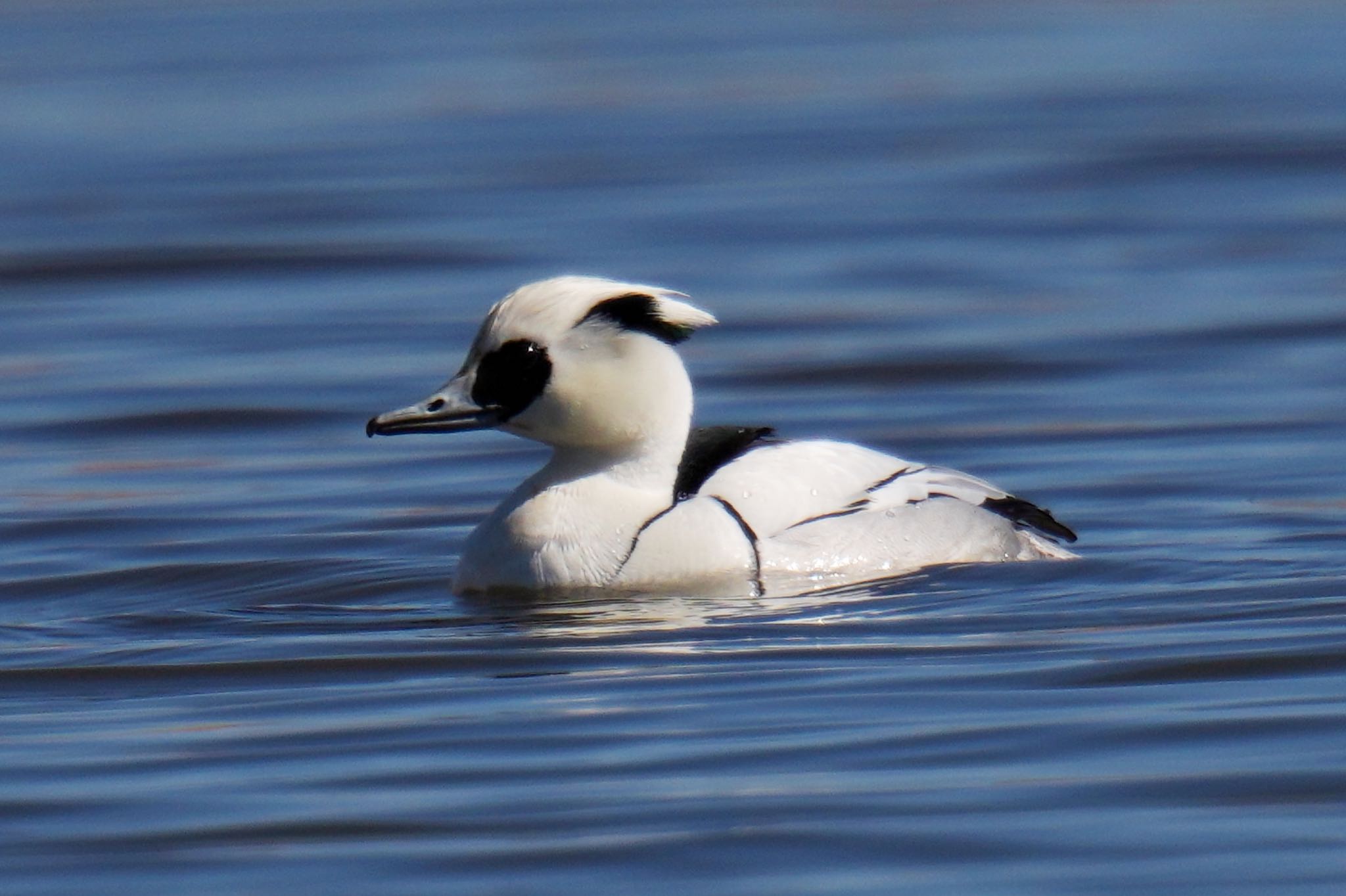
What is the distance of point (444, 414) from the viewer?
29.1ft

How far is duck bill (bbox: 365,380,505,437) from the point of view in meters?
8.84

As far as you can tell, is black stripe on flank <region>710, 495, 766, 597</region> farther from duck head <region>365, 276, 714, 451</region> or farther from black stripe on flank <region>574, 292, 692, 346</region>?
black stripe on flank <region>574, 292, 692, 346</region>

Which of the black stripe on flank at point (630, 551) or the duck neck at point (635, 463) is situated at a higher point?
the duck neck at point (635, 463)

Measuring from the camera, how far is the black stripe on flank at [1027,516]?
948 cm

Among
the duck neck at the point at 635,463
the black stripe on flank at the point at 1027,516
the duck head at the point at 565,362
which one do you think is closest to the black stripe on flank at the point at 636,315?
the duck head at the point at 565,362

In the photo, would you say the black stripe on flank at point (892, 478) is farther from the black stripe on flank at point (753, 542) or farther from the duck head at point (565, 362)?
the duck head at point (565, 362)

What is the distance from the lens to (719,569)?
8812mm

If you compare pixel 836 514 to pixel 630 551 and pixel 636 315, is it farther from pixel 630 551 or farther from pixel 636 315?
pixel 636 315

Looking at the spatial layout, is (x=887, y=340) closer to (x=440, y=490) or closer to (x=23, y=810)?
(x=440, y=490)

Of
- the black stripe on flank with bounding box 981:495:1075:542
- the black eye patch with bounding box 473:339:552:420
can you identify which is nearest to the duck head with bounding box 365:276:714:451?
the black eye patch with bounding box 473:339:552:420

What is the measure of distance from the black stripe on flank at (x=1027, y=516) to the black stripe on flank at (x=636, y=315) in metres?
1.34

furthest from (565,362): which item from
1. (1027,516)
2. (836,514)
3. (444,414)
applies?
(1027,516)

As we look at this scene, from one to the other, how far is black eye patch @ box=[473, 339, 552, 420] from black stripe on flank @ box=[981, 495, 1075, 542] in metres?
1.69

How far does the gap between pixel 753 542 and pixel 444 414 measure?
3.57 feet
